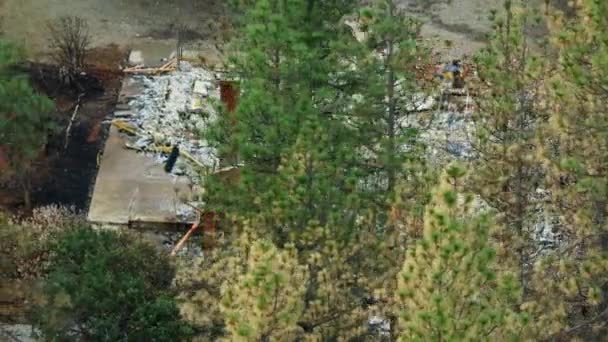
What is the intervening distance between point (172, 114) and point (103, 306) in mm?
10460

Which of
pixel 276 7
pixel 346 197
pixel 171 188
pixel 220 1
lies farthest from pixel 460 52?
pixel 346 197

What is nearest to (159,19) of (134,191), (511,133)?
(134,191)

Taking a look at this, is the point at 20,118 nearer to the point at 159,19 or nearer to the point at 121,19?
the point at 121,19

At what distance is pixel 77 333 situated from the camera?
56.0 feet

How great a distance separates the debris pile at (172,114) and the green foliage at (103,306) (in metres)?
6.94

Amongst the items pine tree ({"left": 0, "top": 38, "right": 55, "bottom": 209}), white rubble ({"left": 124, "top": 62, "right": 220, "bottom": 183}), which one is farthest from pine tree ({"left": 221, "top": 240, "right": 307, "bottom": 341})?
white rubble ({"left": 124, "top": 62, "right": 220, "bottom": 183})

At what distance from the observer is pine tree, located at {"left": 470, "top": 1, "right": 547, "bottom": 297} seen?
1555cm

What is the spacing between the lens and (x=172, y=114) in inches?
1044

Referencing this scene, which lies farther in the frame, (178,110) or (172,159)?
(178,110)

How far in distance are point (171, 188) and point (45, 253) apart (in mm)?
4636

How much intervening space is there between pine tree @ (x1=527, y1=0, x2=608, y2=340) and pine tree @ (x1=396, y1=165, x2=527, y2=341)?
2.05m

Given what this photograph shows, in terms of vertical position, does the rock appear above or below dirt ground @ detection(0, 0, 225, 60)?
below

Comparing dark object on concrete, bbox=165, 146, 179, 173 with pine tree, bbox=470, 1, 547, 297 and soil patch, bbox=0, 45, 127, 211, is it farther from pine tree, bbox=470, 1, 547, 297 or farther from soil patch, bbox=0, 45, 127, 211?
pine tree, bbox=470, 1, 547, 297

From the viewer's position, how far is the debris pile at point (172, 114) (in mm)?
25078
